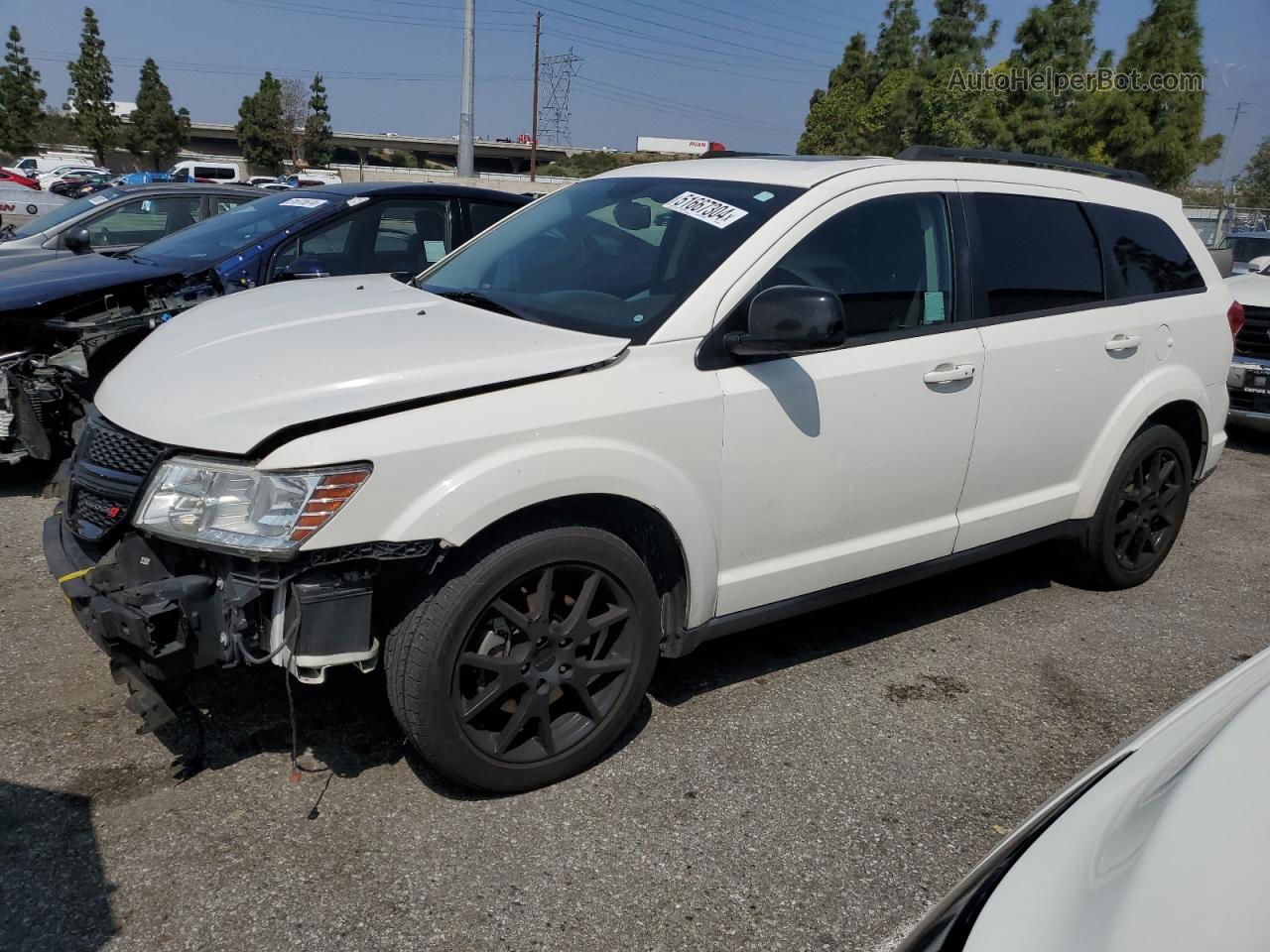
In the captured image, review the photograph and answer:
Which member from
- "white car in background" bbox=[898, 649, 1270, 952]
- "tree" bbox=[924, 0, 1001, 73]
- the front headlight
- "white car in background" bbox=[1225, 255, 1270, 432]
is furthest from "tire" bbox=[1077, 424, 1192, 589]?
"tree" bbox=[924, 0, 1001, 73]

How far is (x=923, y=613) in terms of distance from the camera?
436 cm

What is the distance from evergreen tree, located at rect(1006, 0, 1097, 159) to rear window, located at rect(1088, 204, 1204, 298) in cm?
2334

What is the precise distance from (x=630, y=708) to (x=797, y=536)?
0.80 m

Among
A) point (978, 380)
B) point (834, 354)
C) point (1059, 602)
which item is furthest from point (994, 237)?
point (1059, 602)

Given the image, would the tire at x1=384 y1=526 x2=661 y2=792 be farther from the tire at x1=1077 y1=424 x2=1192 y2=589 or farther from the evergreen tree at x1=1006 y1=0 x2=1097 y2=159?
the evergreen tree at x1=1006 y1=0 x2=1097 y2=159

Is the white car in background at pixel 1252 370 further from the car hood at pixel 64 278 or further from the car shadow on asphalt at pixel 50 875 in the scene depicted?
the car shadow on asphalt at pixel 50 875

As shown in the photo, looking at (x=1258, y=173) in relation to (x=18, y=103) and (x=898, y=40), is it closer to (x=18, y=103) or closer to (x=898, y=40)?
(x=898, y=40)

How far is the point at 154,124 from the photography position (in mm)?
59469

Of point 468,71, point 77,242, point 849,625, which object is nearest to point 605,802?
point 849,625

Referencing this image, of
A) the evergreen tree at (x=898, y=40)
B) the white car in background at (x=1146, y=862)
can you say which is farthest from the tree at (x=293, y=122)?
the white car in background at (x=1146, y=862)

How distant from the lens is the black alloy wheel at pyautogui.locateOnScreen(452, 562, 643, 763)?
8.94 ft

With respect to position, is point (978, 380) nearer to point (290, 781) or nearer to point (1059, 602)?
point (1059, 602)

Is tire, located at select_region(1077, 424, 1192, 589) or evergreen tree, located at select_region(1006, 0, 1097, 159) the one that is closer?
tire, located at select_region(1077, 424, 1192, 589)

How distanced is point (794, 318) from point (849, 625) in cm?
177
